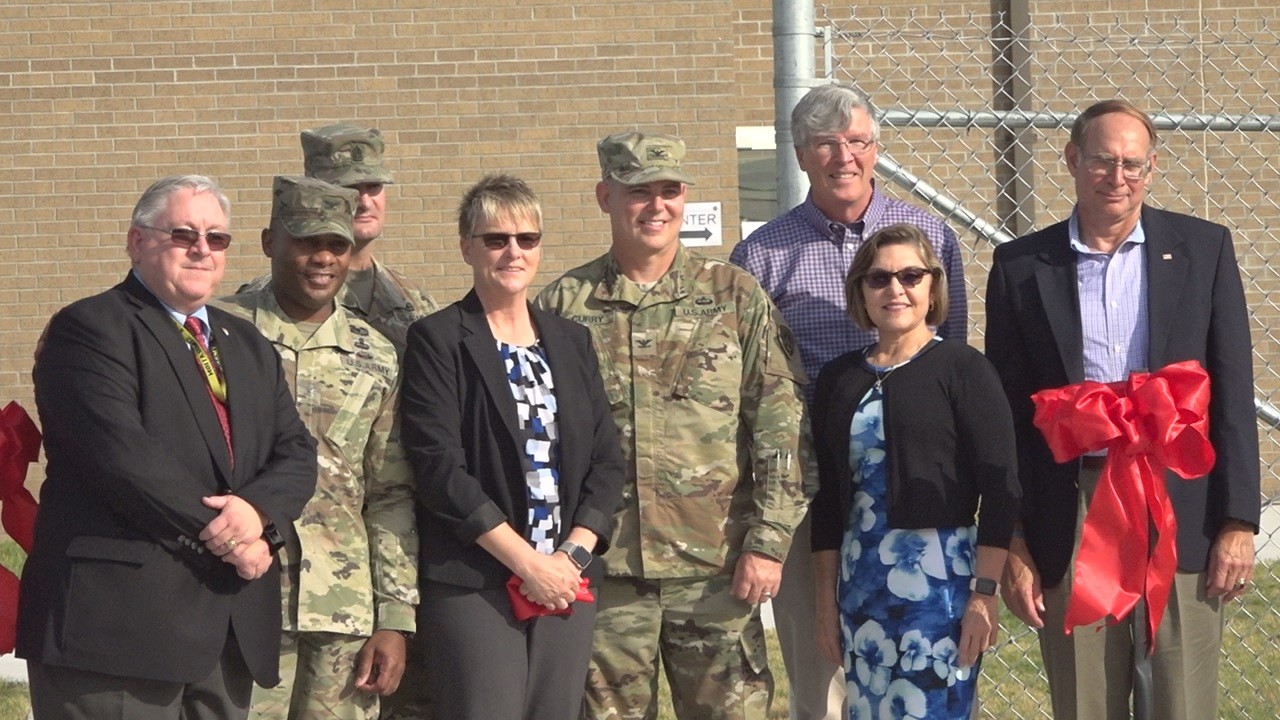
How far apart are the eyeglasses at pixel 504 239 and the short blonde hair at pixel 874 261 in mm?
893

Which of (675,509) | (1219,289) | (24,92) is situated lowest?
(675,509)

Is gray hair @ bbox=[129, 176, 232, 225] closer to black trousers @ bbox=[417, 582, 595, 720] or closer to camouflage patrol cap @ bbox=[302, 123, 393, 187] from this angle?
camouflage patrol cap @ bbox=[302, 123, 393, 187]

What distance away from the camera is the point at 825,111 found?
4.51 meters

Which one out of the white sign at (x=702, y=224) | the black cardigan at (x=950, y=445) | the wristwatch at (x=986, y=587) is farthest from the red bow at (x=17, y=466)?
the white sign at (x=702, y=224)

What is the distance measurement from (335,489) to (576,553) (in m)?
0.65

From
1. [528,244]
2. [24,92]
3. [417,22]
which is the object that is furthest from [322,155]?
[24,92]

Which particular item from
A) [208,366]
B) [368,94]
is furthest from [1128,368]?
[368,94]

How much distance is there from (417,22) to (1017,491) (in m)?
7.85

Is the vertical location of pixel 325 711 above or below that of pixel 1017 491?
below

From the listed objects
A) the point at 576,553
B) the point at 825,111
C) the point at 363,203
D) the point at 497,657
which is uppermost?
the point at 825,111

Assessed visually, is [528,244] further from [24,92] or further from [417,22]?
[24,92]

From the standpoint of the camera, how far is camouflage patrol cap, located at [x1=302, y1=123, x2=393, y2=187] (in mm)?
4695

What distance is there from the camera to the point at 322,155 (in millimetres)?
4770

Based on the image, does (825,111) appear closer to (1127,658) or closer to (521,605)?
(521,605)
